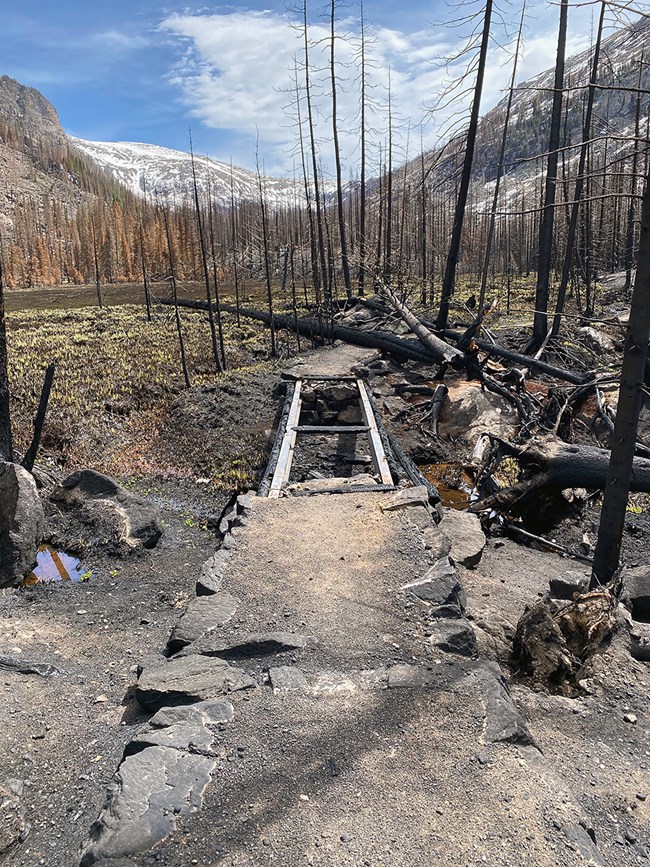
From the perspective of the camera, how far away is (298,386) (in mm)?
13438

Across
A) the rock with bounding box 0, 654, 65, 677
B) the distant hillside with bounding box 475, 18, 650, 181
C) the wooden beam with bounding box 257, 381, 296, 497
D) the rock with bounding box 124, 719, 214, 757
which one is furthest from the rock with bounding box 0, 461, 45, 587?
the distant hillside with bounding box 475, 18, 650, 181

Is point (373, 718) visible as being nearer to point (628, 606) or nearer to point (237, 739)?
Result: point (237, 739)

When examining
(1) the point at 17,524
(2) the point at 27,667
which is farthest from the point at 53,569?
(2) the point at 27,667

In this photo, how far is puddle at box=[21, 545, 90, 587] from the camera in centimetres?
700

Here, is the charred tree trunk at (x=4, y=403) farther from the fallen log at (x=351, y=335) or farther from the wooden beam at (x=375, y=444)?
the fallen log at (x=351, y=335)

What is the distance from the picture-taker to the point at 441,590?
4555 mm

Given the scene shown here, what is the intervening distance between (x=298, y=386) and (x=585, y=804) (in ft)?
36.7

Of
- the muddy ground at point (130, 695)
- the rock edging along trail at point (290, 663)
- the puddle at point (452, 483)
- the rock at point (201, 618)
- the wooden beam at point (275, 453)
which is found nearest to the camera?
the rock edging along trail at point (290, 663)

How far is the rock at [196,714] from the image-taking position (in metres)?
3.17

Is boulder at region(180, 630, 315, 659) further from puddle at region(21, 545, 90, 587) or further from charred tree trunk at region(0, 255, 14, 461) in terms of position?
charred tree trunk at region(0, 255, 14, 461)

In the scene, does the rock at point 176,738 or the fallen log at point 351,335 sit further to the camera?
the fallen log at point 351,335

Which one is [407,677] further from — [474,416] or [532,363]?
[532,363]

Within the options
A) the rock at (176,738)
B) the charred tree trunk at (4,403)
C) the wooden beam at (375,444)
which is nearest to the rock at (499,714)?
the rock at (176,738)

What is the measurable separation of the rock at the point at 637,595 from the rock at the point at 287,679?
347 cm
